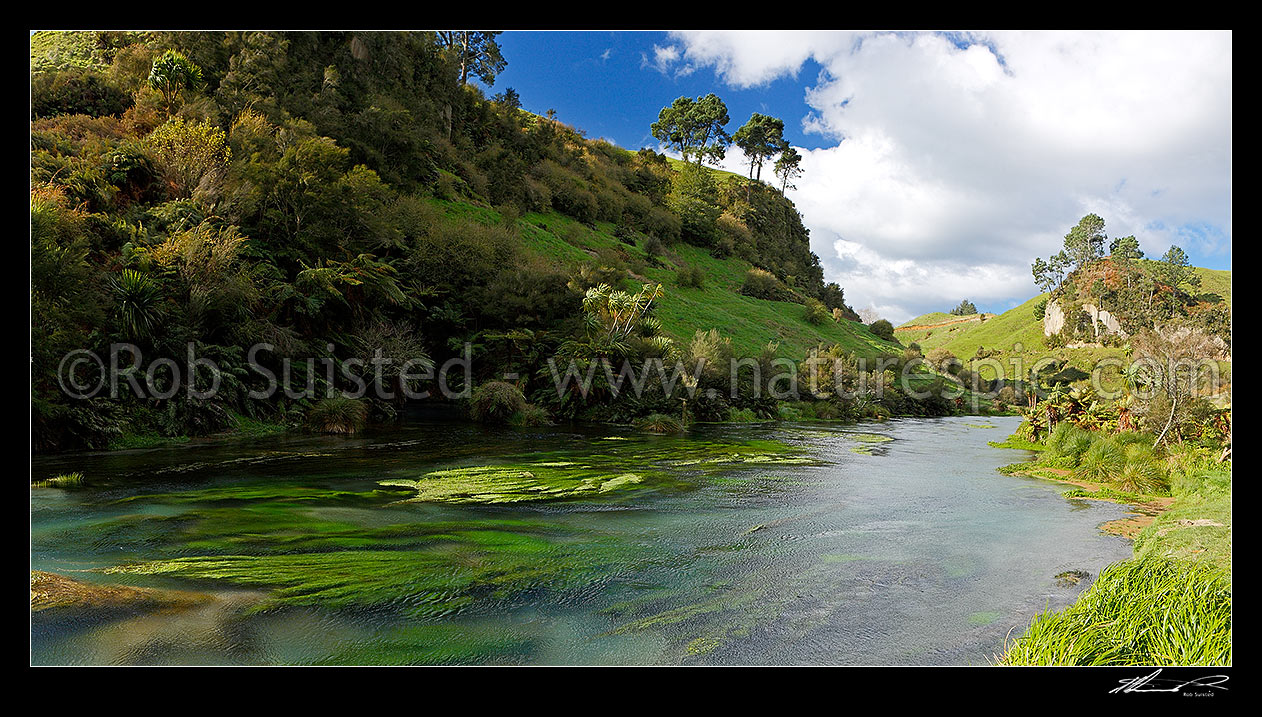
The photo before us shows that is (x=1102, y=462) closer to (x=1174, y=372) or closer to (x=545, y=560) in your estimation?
(x=1174, y=372)

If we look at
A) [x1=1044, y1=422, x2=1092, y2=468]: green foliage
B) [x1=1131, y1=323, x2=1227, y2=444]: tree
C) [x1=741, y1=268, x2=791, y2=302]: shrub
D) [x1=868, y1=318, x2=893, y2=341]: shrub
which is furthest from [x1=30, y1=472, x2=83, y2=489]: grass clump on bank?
[x1=868, y1=318, x2=893, y2=341]: shrub

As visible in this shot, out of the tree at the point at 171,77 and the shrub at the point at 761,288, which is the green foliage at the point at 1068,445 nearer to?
the tree at the point at 171,77

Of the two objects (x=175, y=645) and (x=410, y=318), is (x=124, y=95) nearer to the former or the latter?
(x=410, y=318)

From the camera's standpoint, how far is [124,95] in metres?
27.8

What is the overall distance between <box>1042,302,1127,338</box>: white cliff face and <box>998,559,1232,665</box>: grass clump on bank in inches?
2057

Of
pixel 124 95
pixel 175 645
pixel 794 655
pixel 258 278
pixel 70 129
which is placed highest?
pixel 124 95

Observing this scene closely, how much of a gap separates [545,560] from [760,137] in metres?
87.4

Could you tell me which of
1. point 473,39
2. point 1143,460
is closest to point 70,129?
Result: point 1143,460

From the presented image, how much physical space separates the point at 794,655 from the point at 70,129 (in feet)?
107

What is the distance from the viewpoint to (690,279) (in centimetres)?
5081

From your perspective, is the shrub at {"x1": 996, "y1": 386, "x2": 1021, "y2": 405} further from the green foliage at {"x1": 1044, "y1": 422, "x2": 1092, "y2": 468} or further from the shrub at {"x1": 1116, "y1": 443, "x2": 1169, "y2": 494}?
the shrub at {"x1": 1116, "y1": 443, "x2": 1169, "y2": 494}
